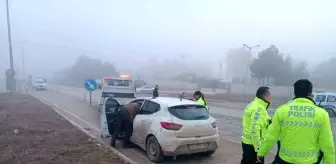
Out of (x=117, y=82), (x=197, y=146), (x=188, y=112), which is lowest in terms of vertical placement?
(x=197, y=146)

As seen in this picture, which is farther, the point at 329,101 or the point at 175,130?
the point at 329,101

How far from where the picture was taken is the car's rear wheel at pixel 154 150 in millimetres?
7004

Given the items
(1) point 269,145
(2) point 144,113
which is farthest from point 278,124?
(2) point 144,113

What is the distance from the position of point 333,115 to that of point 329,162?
17.8 m

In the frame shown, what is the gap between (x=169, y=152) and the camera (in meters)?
6.85

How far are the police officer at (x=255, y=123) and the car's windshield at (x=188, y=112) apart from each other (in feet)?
7.43

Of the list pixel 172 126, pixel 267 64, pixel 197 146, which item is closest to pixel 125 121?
pixel 172 126

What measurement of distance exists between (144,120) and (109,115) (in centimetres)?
166

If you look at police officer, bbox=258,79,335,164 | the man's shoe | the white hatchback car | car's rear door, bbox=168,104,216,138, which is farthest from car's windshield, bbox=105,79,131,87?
police officer, bbox=258,79,335,164

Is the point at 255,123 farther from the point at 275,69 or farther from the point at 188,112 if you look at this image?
the point at 275,69

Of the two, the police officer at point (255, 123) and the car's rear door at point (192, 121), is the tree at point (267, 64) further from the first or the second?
the police officer at point (255, 123)

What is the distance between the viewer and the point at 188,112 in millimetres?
7184

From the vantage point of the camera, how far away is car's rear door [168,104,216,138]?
271 inches

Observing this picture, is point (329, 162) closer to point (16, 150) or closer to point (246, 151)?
point (246, 151)
